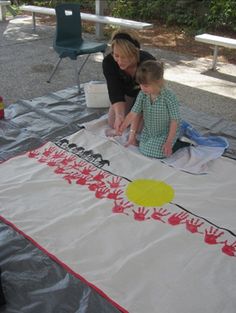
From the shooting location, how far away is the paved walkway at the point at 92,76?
3.60 metres

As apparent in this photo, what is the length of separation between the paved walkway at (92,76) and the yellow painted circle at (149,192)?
133 cm

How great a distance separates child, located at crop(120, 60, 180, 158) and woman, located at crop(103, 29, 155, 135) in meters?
0.20

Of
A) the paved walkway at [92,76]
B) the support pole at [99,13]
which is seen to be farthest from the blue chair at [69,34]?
the support pole at [99,13]

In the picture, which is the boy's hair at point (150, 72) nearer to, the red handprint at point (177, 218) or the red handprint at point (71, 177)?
the red handprint at point (71, 177)

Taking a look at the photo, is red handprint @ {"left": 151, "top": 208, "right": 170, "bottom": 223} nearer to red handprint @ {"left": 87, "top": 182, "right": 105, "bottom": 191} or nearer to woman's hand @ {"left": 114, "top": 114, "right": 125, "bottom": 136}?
red handprint @ {"left": 87, "top": 182, "right": 105, "bottom": 191}

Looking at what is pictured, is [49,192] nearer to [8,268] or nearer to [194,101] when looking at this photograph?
[8,268]

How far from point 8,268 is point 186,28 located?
6.08 m

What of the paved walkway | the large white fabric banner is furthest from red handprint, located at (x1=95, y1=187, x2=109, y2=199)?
the paved walkway

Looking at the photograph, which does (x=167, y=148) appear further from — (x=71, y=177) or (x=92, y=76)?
(x=92, y=76)

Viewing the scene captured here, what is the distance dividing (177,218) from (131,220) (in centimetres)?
24

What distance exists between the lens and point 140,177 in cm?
229

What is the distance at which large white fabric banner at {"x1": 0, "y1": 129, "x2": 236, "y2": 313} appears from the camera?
1549 mm

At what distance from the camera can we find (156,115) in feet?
7.93

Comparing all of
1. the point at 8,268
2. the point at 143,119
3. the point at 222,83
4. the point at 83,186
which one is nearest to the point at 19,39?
the point at 222,83
